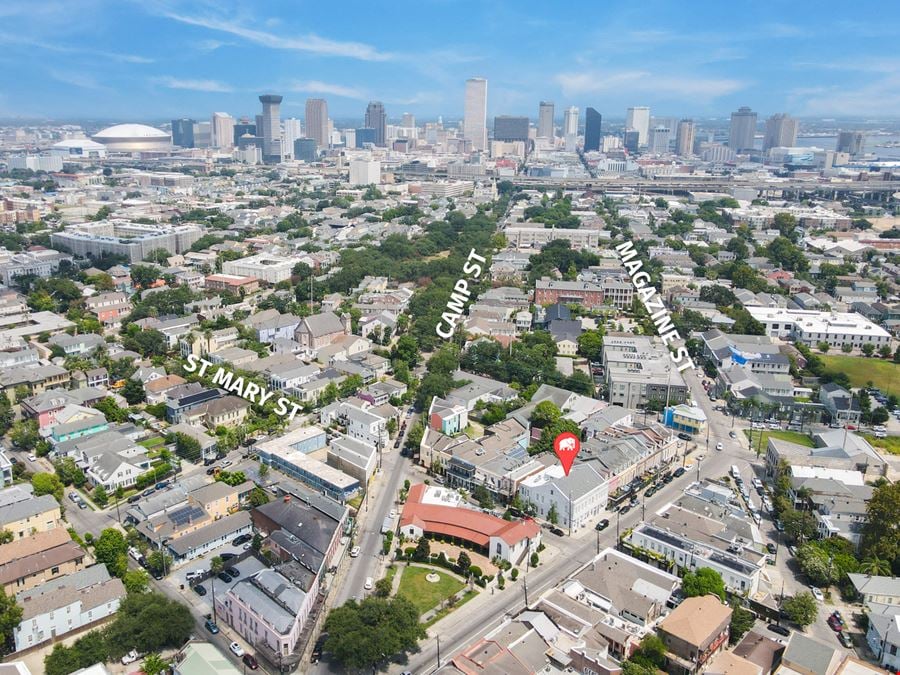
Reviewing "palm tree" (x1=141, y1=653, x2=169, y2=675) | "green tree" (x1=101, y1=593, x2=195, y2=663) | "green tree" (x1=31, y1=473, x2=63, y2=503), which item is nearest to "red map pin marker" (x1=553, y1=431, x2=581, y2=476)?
"green tree" (x1=101, y1=593, x2=195, y2=663)

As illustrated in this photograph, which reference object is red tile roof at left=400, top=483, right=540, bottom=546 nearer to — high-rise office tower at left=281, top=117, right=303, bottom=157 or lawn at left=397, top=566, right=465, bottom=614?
lawn at left=397, top=566, right=465, bottom=614

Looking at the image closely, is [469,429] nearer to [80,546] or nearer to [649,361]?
[649,361]

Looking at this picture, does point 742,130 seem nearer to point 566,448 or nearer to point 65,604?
point 566,448

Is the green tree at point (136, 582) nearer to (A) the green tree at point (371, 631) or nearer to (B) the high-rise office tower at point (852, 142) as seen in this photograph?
(A) the green tree at point (371, 631)

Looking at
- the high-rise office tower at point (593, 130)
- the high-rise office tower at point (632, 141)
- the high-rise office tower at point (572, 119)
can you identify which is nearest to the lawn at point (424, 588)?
the high-rise office tower at point (593, 130)

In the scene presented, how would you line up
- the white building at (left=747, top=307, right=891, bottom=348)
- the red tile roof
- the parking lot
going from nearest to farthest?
1. the parking lot
2. the red tile roof
3. the white building at (left=747, top=307, right=891, bottom=348)

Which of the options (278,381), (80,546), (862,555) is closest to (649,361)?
(862,555)
